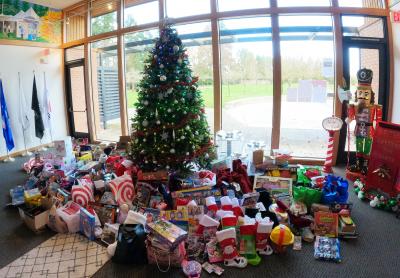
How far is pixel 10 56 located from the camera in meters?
5.34

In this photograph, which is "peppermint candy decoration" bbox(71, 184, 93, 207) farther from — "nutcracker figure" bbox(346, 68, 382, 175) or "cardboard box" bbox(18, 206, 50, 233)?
"nutcracker figure" bbox(346, 68, 382, 175)

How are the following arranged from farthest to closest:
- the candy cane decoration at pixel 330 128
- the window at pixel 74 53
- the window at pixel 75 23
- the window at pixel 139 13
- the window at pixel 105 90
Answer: the window at pixel 74 53
the window at pixel 75 23
the window at pixel 105 90
the window at pixel 139 13
the candy cane decoration at pixel 330 128

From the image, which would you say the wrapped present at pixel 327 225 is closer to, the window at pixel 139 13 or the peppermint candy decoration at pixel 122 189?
the peppermint candy decoration at pixel 122 189

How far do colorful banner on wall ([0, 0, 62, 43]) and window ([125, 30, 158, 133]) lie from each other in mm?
1790

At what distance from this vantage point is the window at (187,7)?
4.58 m

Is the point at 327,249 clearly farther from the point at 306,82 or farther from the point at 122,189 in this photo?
the point at 306,82

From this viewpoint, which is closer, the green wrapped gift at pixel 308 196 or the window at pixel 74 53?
the green wrapped gift at pixel 308 196

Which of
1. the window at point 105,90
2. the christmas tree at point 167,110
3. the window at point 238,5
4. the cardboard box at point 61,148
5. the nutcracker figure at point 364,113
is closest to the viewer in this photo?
the christmas tree at point 167,110

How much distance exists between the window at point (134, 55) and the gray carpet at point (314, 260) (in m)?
3.09

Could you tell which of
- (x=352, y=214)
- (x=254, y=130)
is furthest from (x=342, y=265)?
(x=254, y=130)

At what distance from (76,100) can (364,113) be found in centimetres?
620

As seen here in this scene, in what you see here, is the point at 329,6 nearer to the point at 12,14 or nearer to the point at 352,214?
the point at 352,214

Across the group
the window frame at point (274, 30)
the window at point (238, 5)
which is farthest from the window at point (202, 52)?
the window at point (238, 5)

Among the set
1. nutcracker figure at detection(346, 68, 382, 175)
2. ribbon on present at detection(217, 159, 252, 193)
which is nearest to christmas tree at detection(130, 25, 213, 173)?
ribbon on present at detection(217, 159, 252, 193)
